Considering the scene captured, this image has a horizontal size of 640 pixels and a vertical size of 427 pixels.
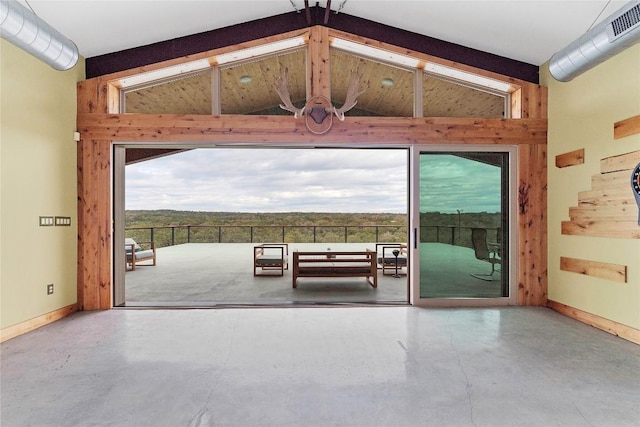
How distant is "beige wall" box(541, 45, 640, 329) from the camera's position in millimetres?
3383

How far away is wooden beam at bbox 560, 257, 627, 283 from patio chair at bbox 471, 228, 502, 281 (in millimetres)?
747

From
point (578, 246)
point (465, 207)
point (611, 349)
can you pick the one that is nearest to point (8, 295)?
point (465, 207)

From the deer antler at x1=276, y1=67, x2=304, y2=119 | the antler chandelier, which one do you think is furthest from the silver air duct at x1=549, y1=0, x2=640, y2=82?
the deer antler at x1=276, y1=67, x2=304, y2=119

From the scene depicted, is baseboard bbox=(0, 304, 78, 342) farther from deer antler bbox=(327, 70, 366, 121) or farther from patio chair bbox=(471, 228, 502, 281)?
patio chair bbox=(471, 228, 502, 281)

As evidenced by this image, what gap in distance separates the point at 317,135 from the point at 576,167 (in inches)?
123

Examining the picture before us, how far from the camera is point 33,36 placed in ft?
8.73

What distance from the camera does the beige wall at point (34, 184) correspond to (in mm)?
3328

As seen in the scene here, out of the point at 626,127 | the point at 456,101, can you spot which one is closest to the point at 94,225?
the point at 456,101

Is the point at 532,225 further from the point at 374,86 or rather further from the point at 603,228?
the point at 374,86

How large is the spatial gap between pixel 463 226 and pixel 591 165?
153 cm

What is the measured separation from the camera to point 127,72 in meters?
4.43

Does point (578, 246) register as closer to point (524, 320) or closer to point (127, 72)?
point (524, 320)

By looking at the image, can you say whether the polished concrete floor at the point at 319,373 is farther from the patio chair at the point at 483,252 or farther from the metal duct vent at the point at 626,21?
the metal duct vent at the point at 626,21

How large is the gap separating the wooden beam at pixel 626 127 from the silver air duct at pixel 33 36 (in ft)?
17.3
